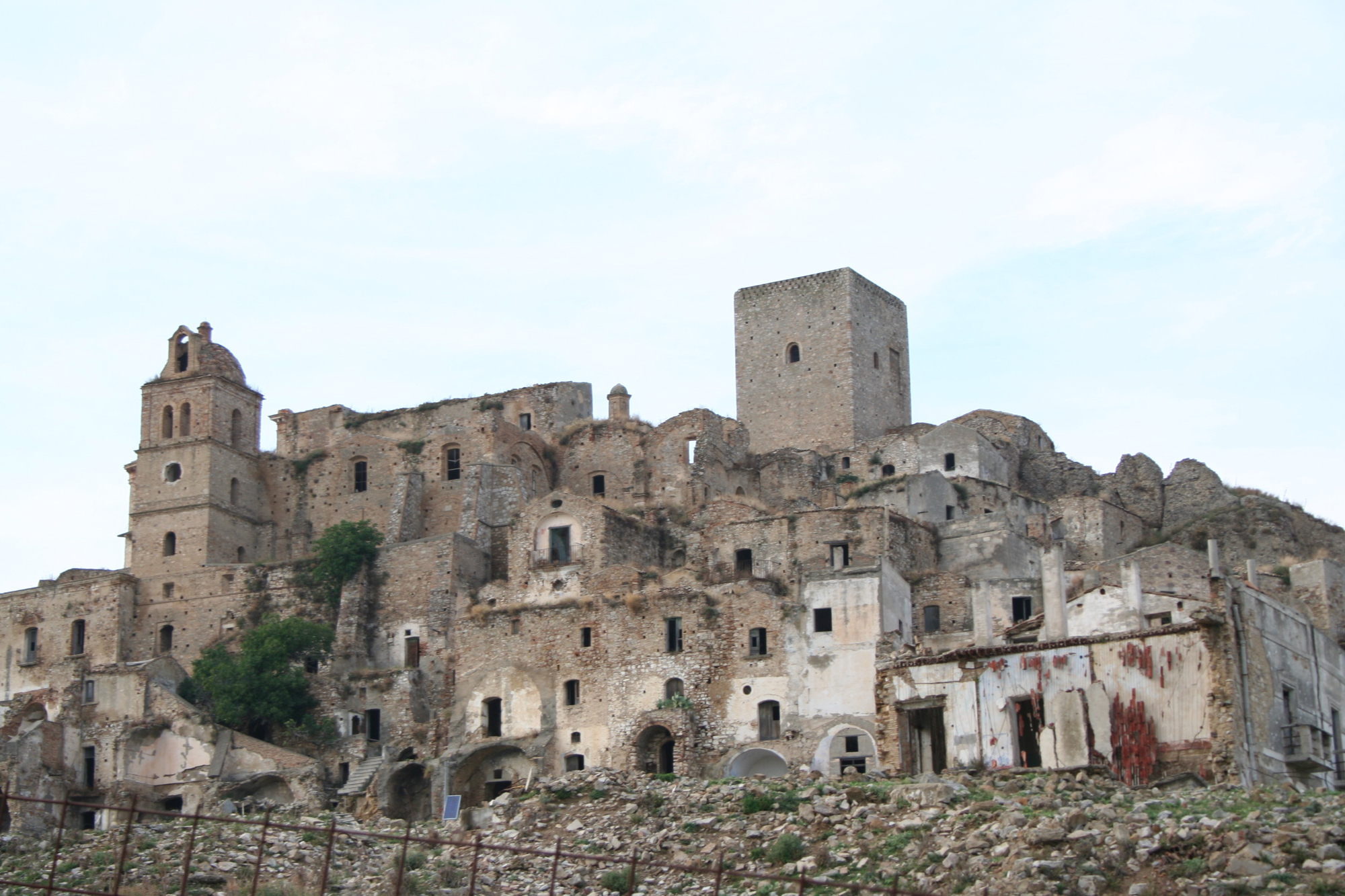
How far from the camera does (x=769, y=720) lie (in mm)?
51375

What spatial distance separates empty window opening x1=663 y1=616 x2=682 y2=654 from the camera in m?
53.2

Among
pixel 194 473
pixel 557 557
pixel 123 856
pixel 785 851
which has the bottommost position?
pixel 785 851

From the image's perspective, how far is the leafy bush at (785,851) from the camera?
3841cm

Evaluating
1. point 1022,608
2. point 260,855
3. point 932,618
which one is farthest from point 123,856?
point 1022,608

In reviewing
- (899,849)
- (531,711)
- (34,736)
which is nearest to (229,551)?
(34,736)

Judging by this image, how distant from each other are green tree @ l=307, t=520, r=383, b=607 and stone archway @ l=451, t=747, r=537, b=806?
32.8 ft

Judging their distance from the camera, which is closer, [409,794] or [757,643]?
[757,643]

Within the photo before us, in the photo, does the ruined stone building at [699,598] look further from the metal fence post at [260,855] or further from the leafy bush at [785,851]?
the metal fence post at [260,855]

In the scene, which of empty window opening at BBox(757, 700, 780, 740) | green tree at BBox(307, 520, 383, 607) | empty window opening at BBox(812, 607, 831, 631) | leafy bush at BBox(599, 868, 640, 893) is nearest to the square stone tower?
green tree at BBox(307, 520, 383, 607)

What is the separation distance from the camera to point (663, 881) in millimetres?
39281

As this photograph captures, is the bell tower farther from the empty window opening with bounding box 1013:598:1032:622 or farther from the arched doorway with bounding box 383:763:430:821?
the empty window opening with bounding box 1013:598:1032:622

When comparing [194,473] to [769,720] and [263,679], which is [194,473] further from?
[769,720]

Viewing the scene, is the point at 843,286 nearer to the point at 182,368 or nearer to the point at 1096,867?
the point at 182,368

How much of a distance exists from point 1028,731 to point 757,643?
1113cm
